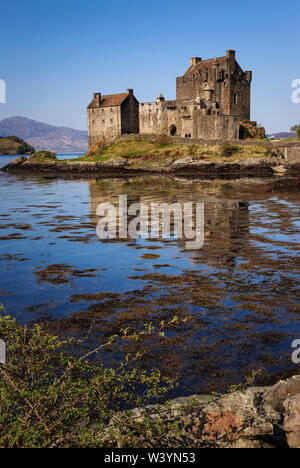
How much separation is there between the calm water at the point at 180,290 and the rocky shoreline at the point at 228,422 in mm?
1500

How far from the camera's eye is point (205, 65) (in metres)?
69.1

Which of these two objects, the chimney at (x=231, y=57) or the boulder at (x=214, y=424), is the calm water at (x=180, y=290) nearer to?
the boulder at (x=214, y=424)

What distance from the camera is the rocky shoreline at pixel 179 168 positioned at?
55391 millimetres

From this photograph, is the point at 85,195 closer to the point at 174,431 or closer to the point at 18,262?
the point at 18,262

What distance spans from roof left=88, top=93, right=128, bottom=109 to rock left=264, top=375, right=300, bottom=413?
7481cm

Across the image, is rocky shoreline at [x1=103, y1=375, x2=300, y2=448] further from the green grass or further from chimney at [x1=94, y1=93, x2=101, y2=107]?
chimney at [x1=94, y1=93, x2=101, y2=107]

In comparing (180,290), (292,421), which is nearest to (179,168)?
(180,290)

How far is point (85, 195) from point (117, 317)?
27721mm

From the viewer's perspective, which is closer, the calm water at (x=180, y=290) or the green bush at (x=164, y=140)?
the calm water at (x=180, y=290)

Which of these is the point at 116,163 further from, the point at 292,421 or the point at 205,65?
the point at 292,421

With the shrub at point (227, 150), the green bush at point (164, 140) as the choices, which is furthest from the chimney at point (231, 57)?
the green bush at point (164, 140)

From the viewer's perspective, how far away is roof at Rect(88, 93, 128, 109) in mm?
76219

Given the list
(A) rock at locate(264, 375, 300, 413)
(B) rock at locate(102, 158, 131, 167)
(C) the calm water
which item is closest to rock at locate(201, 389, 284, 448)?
(A) rock at locate(264, 375, 300, 413)

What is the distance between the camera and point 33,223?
21.9 m
